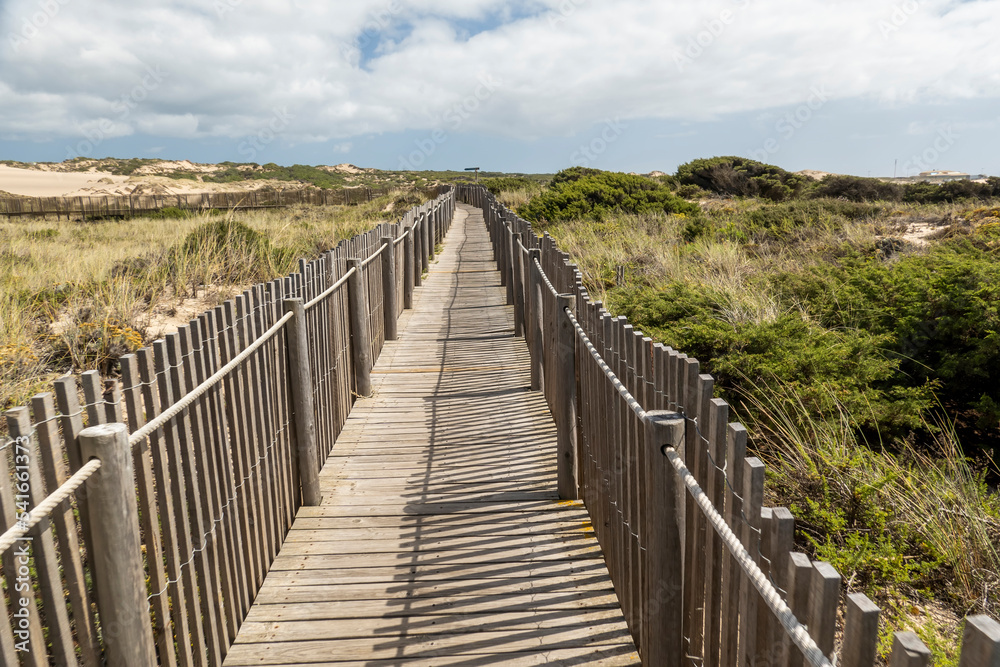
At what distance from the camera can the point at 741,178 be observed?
32.3 metres

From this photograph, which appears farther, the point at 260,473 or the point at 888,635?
the point at 260,473

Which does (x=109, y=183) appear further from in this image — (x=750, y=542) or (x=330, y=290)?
(x=750, y=542)

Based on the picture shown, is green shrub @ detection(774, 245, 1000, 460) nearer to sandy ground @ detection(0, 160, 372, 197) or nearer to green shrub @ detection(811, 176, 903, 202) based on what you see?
green shrub @ detection(811, 176, 903, 202)

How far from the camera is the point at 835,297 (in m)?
8.02

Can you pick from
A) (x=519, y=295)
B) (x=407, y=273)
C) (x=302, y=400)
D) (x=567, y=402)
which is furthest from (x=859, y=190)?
(x=302, y=400)

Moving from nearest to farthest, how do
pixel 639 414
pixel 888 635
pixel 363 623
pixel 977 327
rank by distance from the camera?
pixel 639 414, pixel 888 635, pixel 363 623, pixel 977 327

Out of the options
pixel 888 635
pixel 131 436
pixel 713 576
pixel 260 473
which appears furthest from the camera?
pixel 260 473

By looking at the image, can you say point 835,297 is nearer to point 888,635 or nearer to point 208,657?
point 888,635

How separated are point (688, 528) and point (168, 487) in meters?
1.99

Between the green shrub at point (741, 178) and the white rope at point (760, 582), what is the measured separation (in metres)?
29.3

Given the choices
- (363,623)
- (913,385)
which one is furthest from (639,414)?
(913,385)

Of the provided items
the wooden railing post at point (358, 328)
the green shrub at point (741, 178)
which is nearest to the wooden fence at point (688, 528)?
the wooden railing post at point (358, 328)

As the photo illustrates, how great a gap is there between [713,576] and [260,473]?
2.57 metres

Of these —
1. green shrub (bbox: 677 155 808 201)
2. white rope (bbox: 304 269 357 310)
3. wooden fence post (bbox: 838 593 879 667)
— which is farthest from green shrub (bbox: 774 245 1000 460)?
green shrub (bbox: 677 155 808 201)
